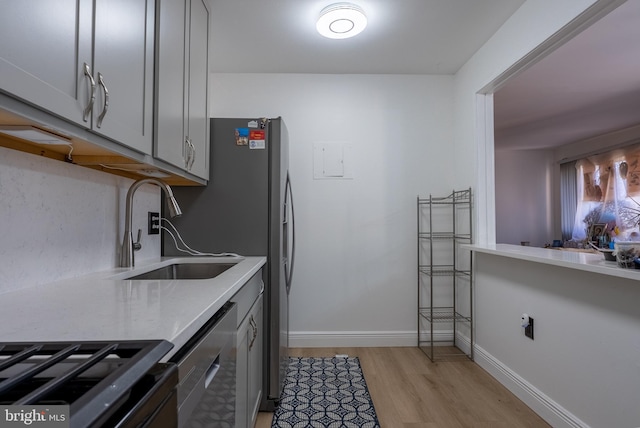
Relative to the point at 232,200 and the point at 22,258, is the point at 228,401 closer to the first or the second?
the point at 22,258

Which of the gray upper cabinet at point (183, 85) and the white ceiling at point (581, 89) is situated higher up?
the white ceiling at point (581, 89)

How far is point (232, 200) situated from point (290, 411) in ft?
4.39

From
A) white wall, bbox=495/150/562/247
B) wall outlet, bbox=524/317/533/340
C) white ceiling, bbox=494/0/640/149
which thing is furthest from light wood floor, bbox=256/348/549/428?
white wall, bbox=495/150/562/247

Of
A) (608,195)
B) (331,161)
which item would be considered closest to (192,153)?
(331,161)

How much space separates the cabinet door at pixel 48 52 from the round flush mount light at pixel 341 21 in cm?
148

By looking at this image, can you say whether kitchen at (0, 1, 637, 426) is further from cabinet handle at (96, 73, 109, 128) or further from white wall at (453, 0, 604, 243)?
cabinet handle at (96, 73, 109, 128)

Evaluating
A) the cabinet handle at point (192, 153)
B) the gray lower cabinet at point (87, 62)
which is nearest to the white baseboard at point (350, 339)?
the cabinet handle at point (192, 153)

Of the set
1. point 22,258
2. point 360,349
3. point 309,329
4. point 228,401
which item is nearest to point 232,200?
point 22,258

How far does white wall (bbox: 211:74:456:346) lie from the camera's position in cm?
284

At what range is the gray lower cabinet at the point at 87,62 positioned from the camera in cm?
68

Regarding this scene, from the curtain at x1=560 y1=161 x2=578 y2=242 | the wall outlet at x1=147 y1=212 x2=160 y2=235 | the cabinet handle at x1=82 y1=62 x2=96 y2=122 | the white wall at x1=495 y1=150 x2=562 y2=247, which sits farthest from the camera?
the white wall at x1=495 y1=150 x2=562 y2=247

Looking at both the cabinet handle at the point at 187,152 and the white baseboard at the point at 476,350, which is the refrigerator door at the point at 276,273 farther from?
the white baseboard at the point at 476,350

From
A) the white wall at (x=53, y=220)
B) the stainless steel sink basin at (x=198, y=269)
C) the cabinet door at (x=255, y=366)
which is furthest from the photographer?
the stainless steel sink basin at (x=198, y=269)

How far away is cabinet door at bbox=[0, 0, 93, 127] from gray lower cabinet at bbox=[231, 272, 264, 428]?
2.70 feet
